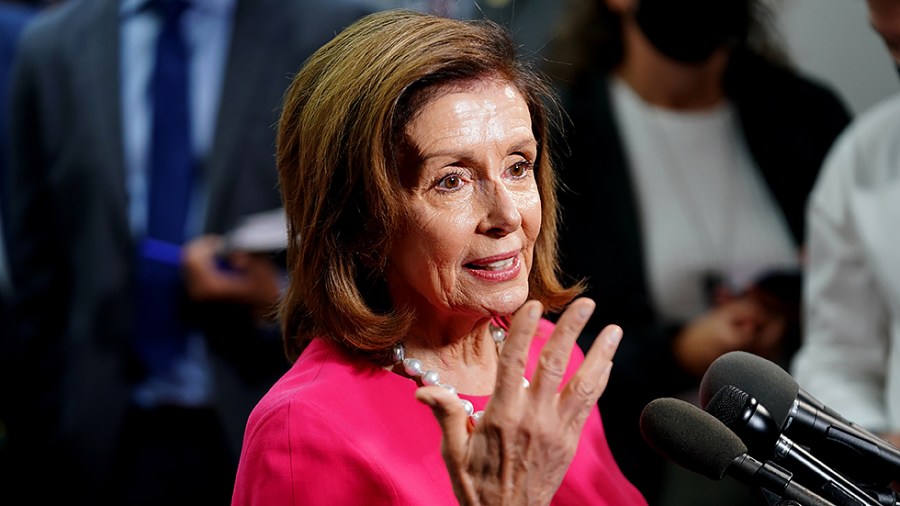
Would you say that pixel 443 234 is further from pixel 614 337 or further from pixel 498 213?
pixel 614 337

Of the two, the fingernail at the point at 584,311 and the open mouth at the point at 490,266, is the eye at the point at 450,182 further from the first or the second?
the fingernail at the point at 584,311

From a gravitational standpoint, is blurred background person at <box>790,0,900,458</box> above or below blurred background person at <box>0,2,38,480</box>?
above

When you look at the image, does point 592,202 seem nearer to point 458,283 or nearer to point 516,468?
point 458,283

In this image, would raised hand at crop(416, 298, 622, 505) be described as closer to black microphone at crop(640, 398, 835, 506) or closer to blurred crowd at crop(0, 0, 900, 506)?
black microphone at crop(640, 398, 835, 506)

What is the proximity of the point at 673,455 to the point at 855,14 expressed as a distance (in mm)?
2480

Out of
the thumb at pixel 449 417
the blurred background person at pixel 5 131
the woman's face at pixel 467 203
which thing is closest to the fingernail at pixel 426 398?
the thumb at pixel 449 417

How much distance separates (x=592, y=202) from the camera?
266 centimetres

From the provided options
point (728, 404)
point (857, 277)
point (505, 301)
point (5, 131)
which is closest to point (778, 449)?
point (728, 404)

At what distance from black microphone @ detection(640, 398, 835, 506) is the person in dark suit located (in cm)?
142

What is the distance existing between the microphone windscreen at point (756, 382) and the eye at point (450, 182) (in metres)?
0.37

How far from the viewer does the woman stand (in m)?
1.35

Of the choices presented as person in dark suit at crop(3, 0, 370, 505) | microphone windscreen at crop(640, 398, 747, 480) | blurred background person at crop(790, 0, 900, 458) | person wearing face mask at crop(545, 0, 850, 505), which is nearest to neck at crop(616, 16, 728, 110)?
person wearing face mask at crop(545, 0, 850, 505)

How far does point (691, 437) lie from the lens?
4.09ft

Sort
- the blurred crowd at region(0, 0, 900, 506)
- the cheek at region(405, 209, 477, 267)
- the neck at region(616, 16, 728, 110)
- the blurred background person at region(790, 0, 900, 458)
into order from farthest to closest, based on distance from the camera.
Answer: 1. the neck at region(616, 16, 728, 110)
2. the blurred crowd at region(0, 0, 900, 506)
3. the blurred background person at region(790, 0, 900, 458)
4. the cheek at region(405, 209, 477, 267)
